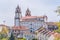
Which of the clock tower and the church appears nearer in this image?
the church

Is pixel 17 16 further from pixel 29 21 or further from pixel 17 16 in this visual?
pixel 29 21

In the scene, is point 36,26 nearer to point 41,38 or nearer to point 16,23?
point 16,23

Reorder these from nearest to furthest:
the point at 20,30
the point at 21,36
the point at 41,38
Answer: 1. the point at 41,38
2. the point at 21,36
3. the point at 20,30

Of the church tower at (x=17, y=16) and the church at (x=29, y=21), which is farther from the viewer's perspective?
the church tower at (x=17, y=16)

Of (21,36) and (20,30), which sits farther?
(20,30)

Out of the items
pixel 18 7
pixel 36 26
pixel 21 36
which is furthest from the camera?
pixel 18 7

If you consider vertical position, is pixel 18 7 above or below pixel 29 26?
above

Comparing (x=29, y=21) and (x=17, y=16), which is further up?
(x=17, y=16)

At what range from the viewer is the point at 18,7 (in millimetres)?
64938

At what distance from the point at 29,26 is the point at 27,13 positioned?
245 inches

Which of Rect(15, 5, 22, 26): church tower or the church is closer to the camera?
the church

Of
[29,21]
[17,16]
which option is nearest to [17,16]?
[17,16]

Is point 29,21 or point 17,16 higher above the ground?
point 17,16

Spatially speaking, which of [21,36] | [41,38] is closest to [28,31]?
[21,36]
